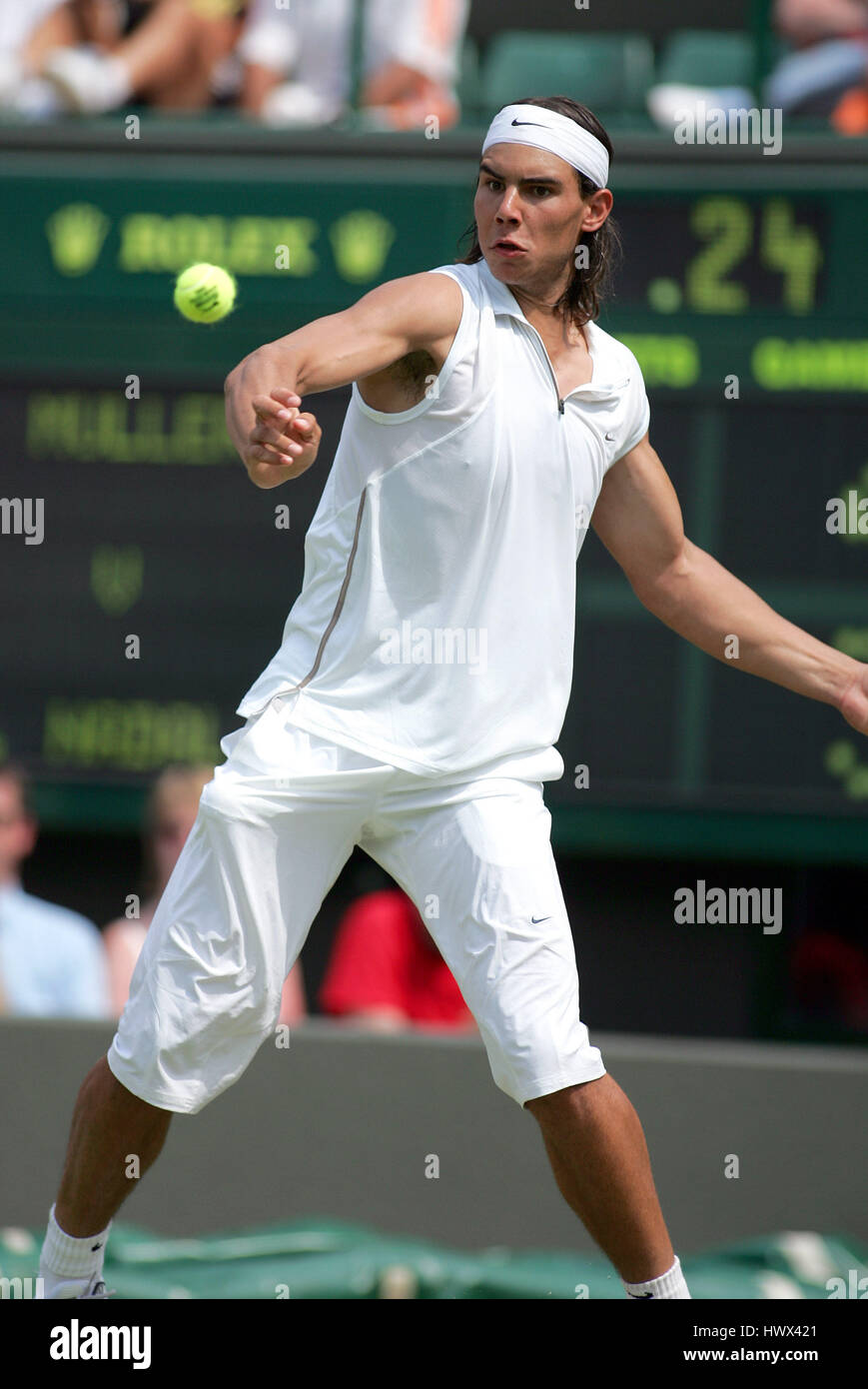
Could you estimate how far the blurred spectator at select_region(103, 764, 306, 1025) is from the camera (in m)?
5.47

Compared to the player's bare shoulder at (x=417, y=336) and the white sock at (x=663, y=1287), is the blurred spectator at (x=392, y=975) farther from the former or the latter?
the player's bare shoulder at (x=417, y=336)

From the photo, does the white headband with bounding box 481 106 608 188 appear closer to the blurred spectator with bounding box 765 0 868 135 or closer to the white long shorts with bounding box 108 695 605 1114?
the white long shorts with bounding box 108 695 605 1114

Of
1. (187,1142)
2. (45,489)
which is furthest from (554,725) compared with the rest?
(45,489)

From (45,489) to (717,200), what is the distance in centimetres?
→ 242

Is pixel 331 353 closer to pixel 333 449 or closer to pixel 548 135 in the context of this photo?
pixel 548 135

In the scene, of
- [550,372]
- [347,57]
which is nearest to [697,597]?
[550,372]

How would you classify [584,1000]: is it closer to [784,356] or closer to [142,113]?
[784,356]

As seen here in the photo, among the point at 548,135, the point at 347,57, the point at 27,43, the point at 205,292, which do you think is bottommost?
the point at 205,292

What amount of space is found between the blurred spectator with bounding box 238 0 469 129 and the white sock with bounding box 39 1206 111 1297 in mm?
4667

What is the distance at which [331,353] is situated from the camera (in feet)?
8.84

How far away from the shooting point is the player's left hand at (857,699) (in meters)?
3.27

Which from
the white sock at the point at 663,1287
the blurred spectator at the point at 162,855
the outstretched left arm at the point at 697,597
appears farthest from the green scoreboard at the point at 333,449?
the white sock at the point at 663,1287

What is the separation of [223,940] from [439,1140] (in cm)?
227
